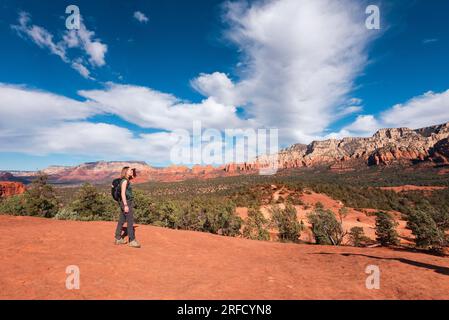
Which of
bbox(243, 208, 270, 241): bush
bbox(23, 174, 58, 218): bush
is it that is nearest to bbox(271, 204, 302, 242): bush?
bbox(243, 208, 270, 241): bush

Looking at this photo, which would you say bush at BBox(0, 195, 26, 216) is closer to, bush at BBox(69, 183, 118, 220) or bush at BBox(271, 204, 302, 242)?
bush at BBox(69, 183, 118, 220)

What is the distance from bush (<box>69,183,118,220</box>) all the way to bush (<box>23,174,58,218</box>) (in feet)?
8.84

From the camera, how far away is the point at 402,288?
4930mm

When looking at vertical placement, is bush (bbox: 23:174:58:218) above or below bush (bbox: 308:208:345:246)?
above

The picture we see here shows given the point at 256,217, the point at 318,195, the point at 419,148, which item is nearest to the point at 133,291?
the point at 256,217

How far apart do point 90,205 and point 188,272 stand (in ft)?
76.9

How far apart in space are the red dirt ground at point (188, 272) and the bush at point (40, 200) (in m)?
20.0

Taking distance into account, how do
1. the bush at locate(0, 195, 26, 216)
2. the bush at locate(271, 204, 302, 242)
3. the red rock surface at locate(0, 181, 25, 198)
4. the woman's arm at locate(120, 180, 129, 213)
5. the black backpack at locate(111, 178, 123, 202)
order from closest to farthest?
the woman's arm at locate(120, 180, 129, 213), the black backpack at locate(111, 178, 123, 202), the bush at locate(0, 195, 26, 216), the bush at locate(271, 204, 302, 242), the red rock surface at locate(0, 181, 25, 198)

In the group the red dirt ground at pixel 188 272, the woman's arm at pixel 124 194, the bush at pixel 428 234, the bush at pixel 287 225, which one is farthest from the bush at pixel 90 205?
the bush at pixel 428 234

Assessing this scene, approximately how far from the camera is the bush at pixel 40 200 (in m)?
25.2

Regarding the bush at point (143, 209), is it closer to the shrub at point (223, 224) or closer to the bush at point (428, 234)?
the shrub at point (223, 224)

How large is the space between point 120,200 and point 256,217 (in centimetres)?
2373

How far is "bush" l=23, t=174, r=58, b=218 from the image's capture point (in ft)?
82.8
